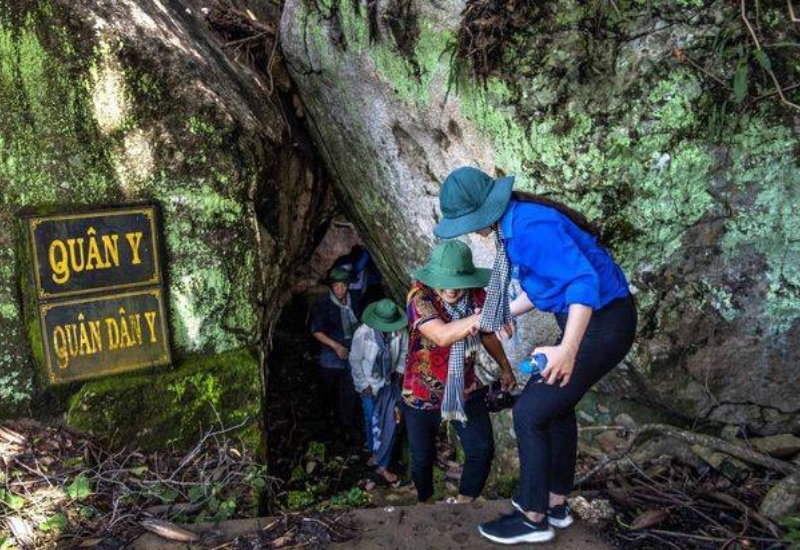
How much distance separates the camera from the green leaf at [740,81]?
12.2ft

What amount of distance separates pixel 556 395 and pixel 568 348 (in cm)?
30

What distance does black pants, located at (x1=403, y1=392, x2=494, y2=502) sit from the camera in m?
3.88

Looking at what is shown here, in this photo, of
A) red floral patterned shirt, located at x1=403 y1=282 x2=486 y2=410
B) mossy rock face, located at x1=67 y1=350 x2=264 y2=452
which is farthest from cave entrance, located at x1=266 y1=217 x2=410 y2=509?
red floral patterned shirt, located at x1=403 y1=282 x2=486 y2=410

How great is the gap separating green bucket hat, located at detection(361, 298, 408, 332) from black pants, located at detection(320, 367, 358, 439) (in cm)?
122

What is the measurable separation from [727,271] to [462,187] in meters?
2.10

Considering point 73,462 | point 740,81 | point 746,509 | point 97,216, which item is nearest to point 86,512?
point 73,462

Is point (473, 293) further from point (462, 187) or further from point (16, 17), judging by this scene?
point (16, 17)

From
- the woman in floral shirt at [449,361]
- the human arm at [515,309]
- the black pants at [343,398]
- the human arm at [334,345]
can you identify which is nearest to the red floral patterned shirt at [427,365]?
the woman in floral shirt at [449,361]

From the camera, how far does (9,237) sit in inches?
158

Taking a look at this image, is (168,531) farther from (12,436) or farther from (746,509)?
(746,509)

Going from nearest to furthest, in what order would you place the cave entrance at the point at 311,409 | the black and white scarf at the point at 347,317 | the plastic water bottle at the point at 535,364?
the plastic water bottle at the point at 535,364
the cave entrance at the point at 311,409
the black and white scarf at the point at 347,317

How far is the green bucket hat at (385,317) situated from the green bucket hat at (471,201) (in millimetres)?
3210

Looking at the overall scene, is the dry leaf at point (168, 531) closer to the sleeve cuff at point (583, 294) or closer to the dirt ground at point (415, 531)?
the dirt ground at point (415, 531)

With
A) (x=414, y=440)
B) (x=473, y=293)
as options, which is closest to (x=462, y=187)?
(x=473, y=293)
